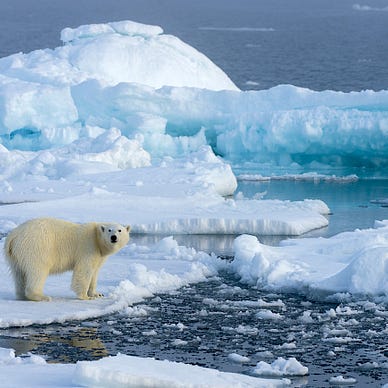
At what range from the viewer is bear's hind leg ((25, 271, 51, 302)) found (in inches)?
375

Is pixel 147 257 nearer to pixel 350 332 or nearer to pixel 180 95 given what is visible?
pixel 350 332

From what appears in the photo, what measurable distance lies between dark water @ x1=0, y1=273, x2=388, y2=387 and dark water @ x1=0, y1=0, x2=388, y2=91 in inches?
1357

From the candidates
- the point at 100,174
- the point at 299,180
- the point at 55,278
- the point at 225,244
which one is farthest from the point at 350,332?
the point at 299,180

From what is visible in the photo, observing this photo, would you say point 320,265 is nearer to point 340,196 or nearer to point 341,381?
point 341,381

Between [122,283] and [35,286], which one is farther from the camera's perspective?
[122,283]

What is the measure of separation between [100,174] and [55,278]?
7.52 metres

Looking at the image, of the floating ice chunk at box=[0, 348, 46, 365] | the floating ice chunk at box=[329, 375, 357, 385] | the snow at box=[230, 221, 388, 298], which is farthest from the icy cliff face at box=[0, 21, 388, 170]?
the floating ice chunk at box=[329, 375, 357, 385]

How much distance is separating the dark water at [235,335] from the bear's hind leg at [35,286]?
624 millimetres

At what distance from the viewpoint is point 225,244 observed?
45.9 ft

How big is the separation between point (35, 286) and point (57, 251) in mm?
394

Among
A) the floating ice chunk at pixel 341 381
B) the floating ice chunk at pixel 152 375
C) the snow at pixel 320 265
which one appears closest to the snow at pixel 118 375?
the floating ice chunk at pixel 152 375

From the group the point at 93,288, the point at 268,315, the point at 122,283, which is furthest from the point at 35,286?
the point at 268,315

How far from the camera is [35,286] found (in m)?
9.53

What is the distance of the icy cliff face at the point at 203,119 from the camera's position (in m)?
21.4
